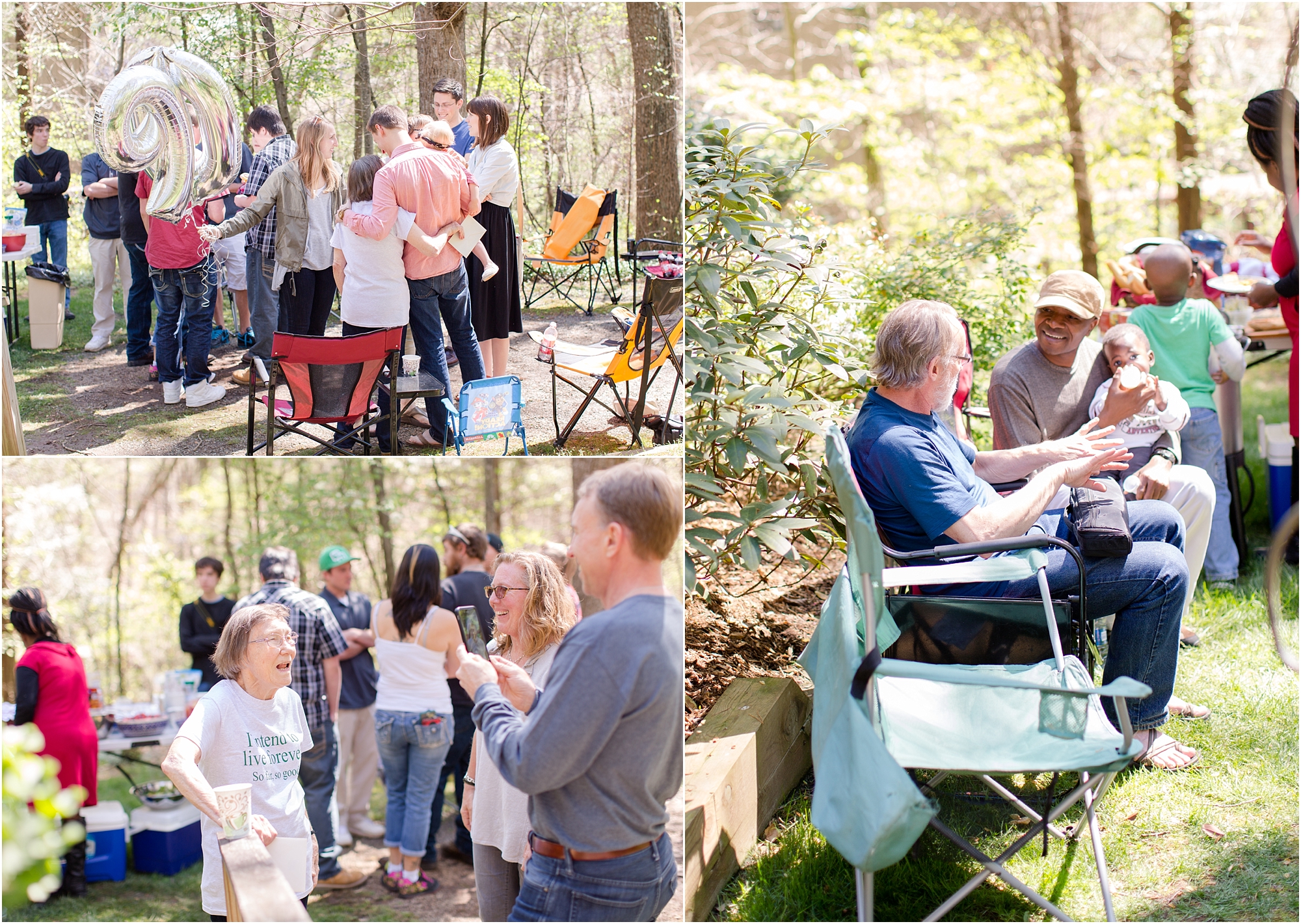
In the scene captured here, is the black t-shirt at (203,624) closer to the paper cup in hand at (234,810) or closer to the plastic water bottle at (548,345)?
the plastic water bottle at (548,345)

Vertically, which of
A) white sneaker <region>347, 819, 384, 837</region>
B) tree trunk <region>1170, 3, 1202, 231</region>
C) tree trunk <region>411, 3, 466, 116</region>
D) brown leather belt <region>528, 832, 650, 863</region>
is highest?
tree trunk <region>1170, 3, 1202, 231</region>

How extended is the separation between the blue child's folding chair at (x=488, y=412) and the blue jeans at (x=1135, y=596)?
1295 mm

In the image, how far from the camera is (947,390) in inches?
100

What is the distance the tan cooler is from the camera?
2.65m

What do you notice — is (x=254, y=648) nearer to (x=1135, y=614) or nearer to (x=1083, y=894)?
(x=1083, y=894)

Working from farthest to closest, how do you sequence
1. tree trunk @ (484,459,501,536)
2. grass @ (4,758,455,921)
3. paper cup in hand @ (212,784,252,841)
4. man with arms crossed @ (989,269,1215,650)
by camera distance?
tree trunk @ (484,459,501,536), grass @ (4,758,455,921), man with arms crossed @ (989,269,1215,650), paper cup in hand @ (212,784,252,841)

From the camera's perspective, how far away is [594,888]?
1.87 meters

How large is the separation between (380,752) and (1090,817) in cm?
283

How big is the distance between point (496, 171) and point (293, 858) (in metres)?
1.85

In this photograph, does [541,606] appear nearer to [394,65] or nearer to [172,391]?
[172,391]

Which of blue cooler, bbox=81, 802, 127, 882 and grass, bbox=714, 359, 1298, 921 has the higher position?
→ grass, bbox=714, 359, 1298, 921

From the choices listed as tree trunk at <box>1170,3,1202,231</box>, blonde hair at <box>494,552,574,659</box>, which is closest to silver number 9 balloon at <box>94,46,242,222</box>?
blonde hair at <box>494,552,574,659</box>

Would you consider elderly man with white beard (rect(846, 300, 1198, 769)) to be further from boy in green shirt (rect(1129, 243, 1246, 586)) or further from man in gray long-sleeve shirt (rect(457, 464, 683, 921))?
boy in green shirt (rect(1129, 243, 1246, 586))

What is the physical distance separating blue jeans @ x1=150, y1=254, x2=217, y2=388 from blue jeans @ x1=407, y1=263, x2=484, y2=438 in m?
0.57
